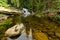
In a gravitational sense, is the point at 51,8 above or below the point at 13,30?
below

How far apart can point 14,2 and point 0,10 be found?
1106 cm

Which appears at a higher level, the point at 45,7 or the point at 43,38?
the point at 43,38

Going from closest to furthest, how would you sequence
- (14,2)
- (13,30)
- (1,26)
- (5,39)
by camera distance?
(5,39), (13,30), (1,26), (14,2)

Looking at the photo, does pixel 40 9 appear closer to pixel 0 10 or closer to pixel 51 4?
pixel 51 4

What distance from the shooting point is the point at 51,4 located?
2531 centimetres

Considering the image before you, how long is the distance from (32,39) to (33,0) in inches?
688

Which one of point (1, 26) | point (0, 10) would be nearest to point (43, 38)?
point (1, 26)

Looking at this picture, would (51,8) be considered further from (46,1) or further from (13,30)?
(13,30)

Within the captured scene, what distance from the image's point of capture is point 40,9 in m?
26.5

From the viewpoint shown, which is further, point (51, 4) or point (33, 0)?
point (33, 0)

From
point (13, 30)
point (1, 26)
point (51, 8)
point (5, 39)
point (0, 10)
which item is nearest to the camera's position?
point (5, 39)

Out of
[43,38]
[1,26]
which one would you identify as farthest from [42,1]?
[43,38]

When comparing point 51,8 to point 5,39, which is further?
point 51,8

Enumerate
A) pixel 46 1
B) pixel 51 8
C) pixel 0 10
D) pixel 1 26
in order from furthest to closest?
pixel 46 1 → pixel 51 8 → pixel 0 10 → pixel 1 26
